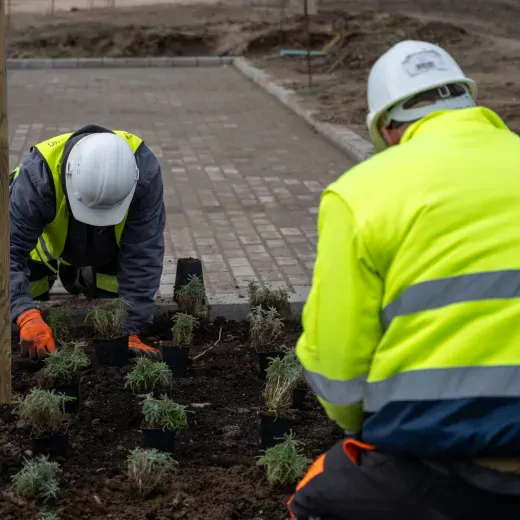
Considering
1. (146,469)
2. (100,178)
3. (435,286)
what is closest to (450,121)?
(435,286)

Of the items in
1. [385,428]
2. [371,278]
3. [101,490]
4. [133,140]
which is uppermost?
[371,278]

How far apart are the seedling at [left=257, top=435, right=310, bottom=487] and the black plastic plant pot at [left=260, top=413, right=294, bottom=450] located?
15.3 inches

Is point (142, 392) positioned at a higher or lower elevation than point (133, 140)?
lower

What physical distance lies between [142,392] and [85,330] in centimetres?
106

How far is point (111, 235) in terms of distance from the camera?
5680mm

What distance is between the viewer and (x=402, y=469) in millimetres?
2775

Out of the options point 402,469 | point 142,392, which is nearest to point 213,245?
point 142,392

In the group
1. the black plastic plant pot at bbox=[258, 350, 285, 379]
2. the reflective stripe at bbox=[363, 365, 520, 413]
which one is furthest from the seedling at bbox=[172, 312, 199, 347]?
the reflective stripe at bbox=[363, 365, 520, 413]

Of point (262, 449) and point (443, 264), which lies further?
point (262, 449)

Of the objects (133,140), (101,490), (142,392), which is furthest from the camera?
(133,140)

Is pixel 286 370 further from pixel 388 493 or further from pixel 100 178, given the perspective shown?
pixel 388 493

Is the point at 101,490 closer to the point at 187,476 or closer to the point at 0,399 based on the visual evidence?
the point at 187,476

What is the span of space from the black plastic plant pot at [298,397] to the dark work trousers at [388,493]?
172 centimetres

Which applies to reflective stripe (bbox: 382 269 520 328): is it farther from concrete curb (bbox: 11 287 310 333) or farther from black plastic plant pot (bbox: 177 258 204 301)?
black plastic plant pot (bbox: 177 258 204 301)
